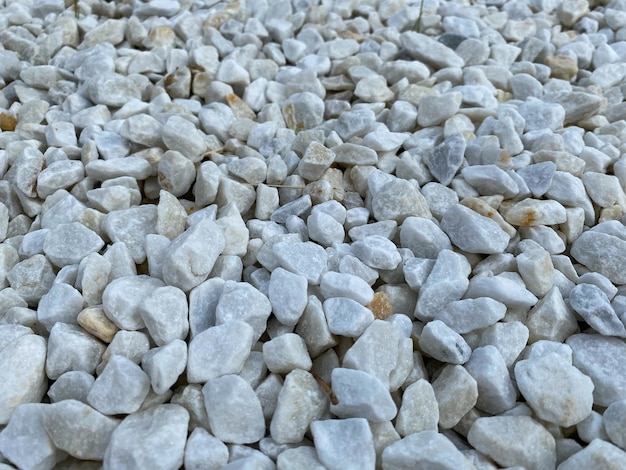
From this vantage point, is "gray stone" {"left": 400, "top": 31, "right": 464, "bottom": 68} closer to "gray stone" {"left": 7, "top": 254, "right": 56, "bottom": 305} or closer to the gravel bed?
the gravel bed

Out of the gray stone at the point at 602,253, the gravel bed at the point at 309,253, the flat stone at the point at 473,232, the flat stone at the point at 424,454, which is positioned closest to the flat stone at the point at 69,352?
the gravel bed at the point at 309,253

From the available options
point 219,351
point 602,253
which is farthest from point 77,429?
point 602,253

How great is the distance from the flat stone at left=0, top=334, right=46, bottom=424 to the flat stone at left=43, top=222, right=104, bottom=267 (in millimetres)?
129

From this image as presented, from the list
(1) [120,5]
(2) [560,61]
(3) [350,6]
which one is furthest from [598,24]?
(1) [120,5]

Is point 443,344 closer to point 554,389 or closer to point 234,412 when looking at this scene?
point 554,389

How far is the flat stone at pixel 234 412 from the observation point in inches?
22.3

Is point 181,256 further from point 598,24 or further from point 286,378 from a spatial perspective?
point 598,24

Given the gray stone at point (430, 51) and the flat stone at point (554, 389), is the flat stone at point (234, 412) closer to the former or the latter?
the flat stone at point (554, 389)

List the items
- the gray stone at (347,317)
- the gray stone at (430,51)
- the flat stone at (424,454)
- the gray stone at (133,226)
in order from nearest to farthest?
the flat stone at (424,454), the gray stone at (347,317), the gray stone at (133,226), the gray stone at (430,51)

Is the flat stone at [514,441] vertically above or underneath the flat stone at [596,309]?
underneath

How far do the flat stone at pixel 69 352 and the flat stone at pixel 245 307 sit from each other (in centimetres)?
14

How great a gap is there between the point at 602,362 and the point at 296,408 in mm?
335

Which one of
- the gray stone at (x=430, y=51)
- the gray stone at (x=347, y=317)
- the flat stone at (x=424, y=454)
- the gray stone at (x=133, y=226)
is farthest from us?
the gray stone at (x=430, y=51)

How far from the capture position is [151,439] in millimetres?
534
